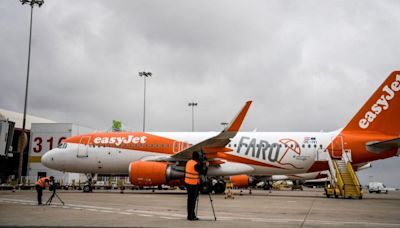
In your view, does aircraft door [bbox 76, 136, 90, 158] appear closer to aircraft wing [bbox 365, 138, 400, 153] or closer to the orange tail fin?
aircraft wing [bbox 365, 138, 400, 153]

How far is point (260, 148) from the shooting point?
877 inches

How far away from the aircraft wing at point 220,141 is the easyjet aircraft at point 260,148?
55 millimetres

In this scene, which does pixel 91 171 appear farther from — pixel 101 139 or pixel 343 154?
pixel 343 154

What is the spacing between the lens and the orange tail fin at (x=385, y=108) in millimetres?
21406

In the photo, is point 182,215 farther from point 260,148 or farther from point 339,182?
point 339,182

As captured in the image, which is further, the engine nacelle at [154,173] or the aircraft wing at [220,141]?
the engine nacelle at [154,173]

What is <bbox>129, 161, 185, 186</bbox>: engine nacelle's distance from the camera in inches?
790

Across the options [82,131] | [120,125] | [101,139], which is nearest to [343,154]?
[101,139]

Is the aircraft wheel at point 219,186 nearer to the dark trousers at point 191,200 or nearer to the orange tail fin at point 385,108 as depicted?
the orange tail fin at point 385,108

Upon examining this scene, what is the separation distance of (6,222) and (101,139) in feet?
57.0

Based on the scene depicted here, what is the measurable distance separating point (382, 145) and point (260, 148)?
22.2 ft

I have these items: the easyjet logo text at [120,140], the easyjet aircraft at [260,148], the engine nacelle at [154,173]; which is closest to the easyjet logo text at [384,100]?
the easyjet aircraft at [260,148]

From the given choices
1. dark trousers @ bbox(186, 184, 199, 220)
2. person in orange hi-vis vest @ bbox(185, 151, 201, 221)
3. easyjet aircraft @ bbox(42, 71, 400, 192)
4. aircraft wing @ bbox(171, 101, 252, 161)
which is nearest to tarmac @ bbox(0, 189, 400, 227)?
dark trousers @ bbox(186, 184, 199, 220)

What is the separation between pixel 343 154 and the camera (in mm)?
21734
